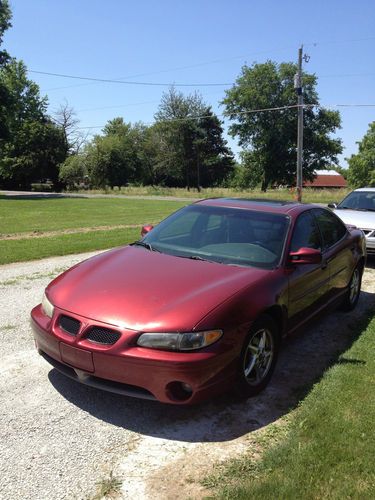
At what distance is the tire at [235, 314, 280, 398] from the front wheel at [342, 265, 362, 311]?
8.18ft

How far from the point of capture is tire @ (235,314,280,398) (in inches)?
139

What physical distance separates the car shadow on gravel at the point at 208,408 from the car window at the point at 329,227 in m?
1.36

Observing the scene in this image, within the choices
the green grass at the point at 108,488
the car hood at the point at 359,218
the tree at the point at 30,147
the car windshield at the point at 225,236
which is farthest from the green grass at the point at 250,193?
the green grass at the point at 108,488

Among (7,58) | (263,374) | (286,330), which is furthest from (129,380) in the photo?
(7,58)

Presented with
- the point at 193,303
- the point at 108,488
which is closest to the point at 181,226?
the point at 193,303

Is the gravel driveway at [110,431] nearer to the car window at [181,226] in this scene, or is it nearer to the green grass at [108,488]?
the green grass at [108,488]

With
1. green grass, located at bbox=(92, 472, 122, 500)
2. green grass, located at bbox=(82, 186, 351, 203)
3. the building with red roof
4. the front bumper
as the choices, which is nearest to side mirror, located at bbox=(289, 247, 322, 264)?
the front bumper

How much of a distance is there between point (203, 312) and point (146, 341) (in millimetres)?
446

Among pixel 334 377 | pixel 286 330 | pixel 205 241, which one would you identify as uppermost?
pixel 205 241

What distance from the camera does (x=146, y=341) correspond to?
310 cm

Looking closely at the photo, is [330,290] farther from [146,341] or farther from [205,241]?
[146,341]

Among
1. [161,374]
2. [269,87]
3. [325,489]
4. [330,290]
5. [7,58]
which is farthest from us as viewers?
[269,87]

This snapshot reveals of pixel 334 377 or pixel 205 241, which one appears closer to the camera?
pixel 334 377

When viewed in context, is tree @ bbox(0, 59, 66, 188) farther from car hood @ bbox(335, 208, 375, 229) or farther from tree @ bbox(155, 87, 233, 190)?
car hood @ bbox(335, 208, 375, 229)
